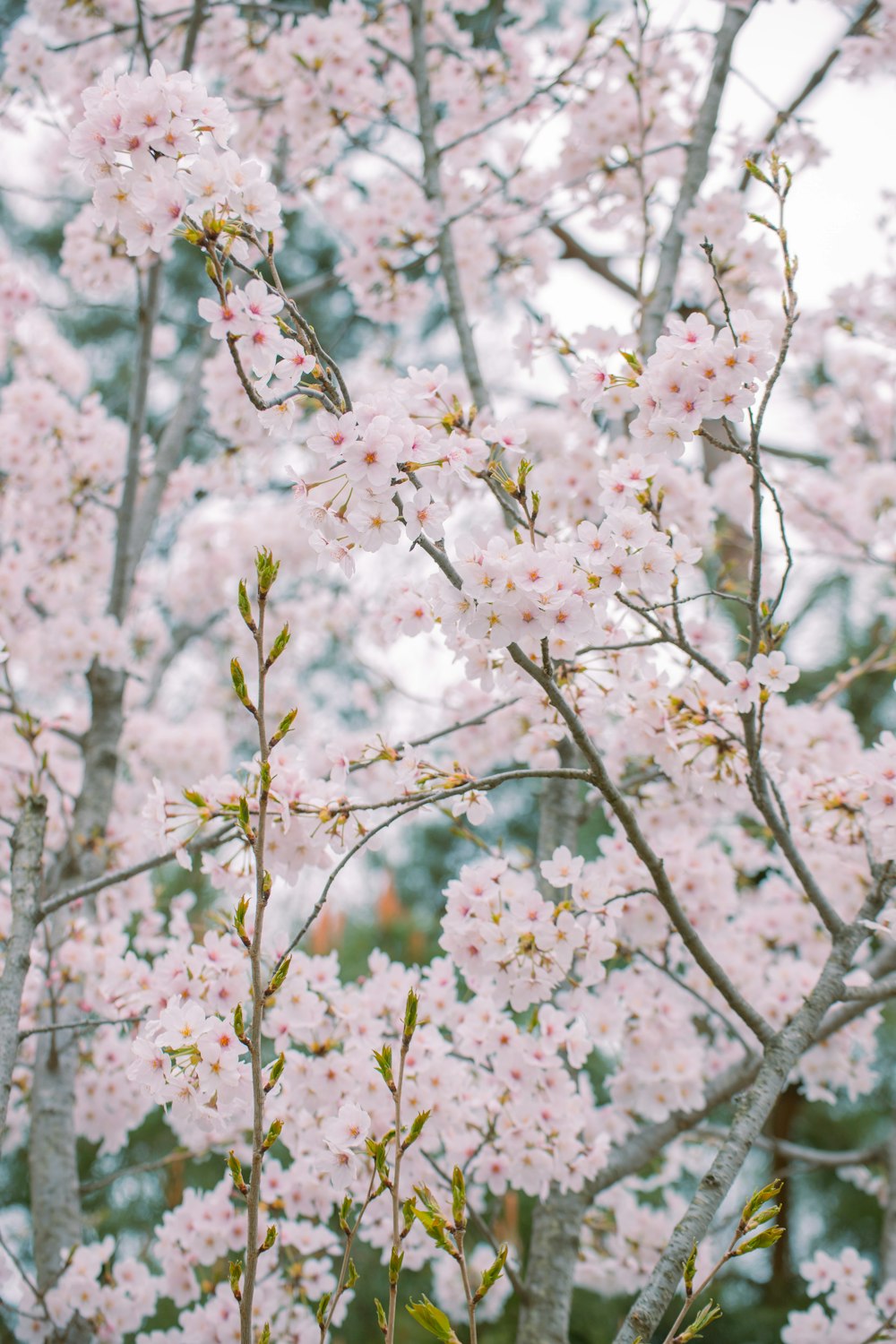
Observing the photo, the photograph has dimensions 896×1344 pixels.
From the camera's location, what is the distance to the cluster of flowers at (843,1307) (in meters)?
2.20

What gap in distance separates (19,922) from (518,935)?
2.97 feet

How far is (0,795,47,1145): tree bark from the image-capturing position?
160 centimetres

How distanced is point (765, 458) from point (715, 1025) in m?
3.12

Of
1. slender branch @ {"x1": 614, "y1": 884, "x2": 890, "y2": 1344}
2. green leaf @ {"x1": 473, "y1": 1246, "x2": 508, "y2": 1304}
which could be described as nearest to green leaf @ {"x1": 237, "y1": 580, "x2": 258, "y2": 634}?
green leaf @ {"x1": 473, "y1": 1246, "x2": 508, "y2": 1304}

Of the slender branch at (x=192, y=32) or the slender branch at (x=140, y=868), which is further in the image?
the slender branch at (x=192, y=32)

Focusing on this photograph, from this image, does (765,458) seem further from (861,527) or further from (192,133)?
Answer: (192,133)

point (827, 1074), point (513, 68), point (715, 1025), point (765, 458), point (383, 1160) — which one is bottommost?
point (383, 1160)

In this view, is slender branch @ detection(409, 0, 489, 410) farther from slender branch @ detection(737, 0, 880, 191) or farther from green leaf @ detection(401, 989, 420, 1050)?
green leaf @ detection(401, 989, 420, 1050)

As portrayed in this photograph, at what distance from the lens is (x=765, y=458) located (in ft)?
16.5

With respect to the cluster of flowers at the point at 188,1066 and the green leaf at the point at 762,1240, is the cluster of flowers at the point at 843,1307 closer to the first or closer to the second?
the green leaf at the point at 762,1240

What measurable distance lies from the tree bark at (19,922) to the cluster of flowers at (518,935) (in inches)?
29.2

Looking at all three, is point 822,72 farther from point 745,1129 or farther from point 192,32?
point 745,1129

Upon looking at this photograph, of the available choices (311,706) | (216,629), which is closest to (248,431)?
(216,629)

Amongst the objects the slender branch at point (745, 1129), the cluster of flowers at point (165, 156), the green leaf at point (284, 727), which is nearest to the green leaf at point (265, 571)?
the green leaf at point (284, 727)
